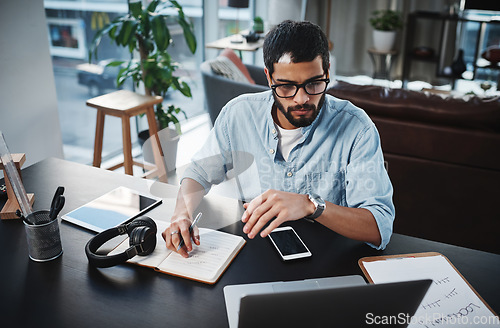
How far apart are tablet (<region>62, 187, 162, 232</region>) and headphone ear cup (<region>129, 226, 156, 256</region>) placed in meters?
0.16

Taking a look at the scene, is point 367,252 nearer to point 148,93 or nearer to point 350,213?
point 350,213

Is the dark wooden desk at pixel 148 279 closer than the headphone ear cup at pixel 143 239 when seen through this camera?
Yes

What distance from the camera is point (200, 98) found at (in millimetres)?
4594

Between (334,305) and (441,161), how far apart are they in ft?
5.52

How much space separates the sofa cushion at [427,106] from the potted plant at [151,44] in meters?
1.14

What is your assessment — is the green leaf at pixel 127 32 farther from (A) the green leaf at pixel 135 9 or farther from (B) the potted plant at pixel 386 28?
(B) the potted plant at pixel 386 28

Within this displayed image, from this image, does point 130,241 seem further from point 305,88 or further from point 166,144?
point 166,144

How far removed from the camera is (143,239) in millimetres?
1021

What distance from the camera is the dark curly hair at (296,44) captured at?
3.96 feet

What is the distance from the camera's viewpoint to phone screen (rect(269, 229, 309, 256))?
1046mm

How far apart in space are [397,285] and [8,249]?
3.00 feet

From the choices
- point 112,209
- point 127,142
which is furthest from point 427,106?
point 127,142

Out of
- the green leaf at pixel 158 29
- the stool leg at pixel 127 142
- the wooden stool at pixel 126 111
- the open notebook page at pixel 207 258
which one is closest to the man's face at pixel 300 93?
the open notebook page at pixel 207 258

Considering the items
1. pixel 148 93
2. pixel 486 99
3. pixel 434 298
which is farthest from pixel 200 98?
pixel 434 298
